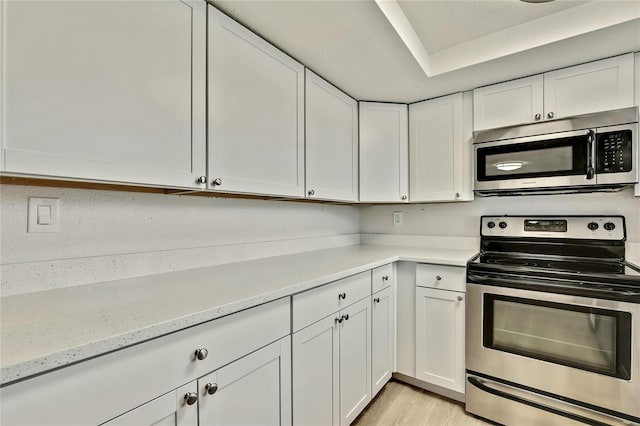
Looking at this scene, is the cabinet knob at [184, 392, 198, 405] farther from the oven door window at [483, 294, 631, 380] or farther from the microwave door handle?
the microwave door handle

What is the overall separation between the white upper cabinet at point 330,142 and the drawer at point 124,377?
3.27ft

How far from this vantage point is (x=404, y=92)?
2.16 meters

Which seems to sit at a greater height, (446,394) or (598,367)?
(598,367)

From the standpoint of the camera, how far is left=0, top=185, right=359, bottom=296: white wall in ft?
3.19

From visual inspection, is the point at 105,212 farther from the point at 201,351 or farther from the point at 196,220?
the point at 201,351

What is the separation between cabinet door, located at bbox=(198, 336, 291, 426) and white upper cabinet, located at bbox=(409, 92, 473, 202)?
5.37ft

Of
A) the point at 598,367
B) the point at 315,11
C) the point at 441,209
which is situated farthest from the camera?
the point at 441,209

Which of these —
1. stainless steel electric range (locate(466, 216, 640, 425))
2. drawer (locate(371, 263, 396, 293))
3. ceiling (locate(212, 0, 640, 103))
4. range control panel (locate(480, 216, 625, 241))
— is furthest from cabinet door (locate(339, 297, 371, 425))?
ceiling (locate(212, 0, 640, 103))

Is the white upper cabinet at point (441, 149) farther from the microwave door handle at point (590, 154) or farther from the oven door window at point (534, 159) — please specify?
the microwave door handle at point (590, 154)

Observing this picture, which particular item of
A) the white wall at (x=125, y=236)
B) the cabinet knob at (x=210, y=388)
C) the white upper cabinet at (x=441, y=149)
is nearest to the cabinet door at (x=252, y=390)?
the cabinet knob at (x=210, y=388)

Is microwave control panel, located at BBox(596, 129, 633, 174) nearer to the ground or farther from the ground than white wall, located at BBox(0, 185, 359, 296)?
farther from the ground

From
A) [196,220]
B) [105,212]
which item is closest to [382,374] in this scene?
A: [196,220]

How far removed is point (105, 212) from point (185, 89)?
1.88 feet

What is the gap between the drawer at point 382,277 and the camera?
1791mm
